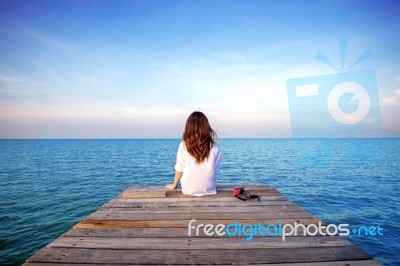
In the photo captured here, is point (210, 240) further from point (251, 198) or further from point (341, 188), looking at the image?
point (341, 188)

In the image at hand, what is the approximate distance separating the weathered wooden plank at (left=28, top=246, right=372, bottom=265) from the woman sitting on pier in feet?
7.44

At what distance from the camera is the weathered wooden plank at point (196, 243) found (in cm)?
302

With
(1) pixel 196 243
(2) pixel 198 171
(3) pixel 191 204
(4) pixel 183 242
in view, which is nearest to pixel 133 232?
(4) pixel 183 242

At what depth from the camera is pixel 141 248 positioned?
297 centimetres

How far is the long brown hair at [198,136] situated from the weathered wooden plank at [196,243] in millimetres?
2061

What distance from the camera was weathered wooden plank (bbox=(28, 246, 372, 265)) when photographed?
2674 mm

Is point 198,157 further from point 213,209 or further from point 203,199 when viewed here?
point 213,209

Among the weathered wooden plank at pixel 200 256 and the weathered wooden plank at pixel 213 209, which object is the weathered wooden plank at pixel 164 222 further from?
the weathered wooden plank at pixel 200 256

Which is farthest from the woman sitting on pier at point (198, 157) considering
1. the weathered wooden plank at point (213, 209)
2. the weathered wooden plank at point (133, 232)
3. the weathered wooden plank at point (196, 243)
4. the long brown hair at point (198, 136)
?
the weathered wooden plank at point (196, 243)

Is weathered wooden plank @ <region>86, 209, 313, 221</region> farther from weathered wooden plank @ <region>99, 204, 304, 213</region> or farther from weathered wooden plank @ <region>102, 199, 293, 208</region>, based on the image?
weathered wooden plank @ <region>102, 199, 293, 208</region>

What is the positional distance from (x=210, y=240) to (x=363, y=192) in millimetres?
19371

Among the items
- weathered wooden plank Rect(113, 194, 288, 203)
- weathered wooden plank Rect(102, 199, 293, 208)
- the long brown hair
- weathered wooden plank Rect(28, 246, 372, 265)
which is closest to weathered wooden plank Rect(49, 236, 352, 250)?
weathered wooden plank Rect(28, 246, 372, 265)

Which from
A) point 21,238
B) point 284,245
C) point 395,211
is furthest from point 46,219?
point 395,211

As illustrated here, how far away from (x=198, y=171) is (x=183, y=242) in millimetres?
2048
